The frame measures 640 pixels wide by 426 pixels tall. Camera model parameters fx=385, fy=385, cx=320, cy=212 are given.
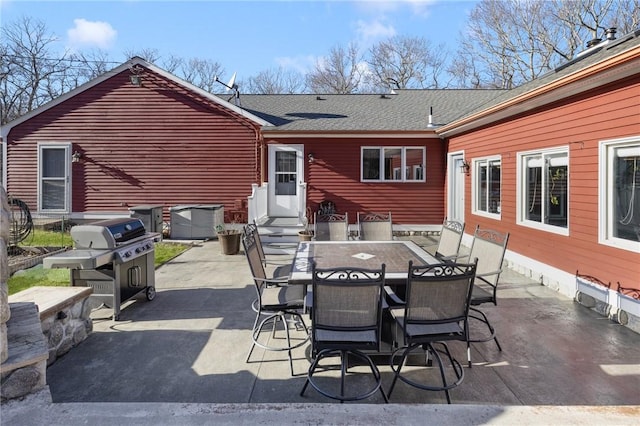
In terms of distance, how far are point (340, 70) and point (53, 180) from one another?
2041 centimetres

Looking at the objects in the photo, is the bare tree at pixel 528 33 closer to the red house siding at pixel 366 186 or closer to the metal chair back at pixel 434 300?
the red house siding at pixel 366 186

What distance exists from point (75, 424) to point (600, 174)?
558 centimetres

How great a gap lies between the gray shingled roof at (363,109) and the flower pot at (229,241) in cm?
351

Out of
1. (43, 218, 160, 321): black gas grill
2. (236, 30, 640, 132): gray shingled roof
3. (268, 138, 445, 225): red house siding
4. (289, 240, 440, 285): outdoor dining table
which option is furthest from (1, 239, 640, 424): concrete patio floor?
(236, 30, 640, 132): gray shingled roof

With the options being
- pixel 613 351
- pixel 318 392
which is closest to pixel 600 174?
pixel 613 351

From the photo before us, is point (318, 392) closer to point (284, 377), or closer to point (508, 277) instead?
point (284, 377)

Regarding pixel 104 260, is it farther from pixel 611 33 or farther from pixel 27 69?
pixel 27 69

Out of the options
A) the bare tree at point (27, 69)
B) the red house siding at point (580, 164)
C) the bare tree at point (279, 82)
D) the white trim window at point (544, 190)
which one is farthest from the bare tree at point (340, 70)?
the white trim window at point (544, 190)

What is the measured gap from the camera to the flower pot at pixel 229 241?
809 centimetres

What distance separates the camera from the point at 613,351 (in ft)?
11.6

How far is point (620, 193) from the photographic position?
4473mm

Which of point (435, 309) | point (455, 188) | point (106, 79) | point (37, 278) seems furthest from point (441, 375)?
point (106, 79)

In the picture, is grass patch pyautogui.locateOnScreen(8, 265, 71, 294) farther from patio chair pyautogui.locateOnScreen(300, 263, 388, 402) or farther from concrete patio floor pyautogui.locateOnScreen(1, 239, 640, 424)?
patio chair pyautogui.locateOnScreen(300, 263, 388, 402)

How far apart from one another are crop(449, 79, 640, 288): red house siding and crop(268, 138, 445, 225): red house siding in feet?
11.4
